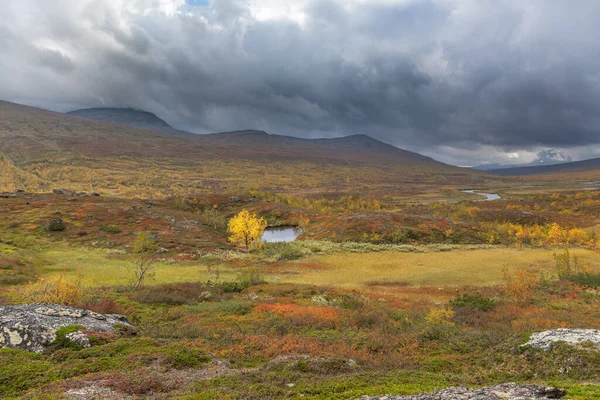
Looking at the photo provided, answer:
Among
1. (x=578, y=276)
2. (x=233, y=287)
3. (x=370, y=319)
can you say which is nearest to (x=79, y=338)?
(x=370, y=319)

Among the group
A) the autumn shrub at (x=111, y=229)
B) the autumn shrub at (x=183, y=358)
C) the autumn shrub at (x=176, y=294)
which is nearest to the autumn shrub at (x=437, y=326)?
the autumn shrub at (x=183, y=358)

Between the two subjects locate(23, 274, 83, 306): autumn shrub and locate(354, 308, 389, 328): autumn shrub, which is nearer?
locate(23, 274, 83, 306): autumn shrub

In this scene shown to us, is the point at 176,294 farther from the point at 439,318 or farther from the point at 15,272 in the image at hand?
the point at 15,272

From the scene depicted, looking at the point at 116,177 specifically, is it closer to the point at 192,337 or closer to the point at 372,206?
the point at 372,206

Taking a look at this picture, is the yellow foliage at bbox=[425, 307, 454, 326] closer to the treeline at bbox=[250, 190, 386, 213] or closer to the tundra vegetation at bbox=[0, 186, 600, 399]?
the tundra vegetation at bbox=[0, 186, 600, 399]

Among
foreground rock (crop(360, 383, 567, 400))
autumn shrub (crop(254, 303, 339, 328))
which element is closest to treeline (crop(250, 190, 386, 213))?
autumn shrub (crop(254, 303, 339, 328))

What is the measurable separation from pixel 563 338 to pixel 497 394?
703 centimetres

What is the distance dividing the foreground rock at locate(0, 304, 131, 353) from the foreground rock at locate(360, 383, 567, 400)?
12.2m

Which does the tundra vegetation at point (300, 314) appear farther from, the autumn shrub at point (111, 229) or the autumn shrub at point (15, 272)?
the autumn shrub at point (111, 229)

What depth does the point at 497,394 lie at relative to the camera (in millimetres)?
8266

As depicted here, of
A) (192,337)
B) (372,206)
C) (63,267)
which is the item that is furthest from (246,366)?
(372,206)

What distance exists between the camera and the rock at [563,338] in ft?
40.3

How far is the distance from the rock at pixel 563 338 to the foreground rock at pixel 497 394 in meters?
5.19

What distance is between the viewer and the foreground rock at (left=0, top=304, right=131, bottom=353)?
479 inches
